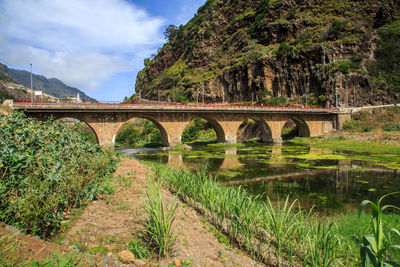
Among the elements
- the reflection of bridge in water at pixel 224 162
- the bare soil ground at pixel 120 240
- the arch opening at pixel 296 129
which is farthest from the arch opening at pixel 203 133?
the bare soil ground at pixel 120 240

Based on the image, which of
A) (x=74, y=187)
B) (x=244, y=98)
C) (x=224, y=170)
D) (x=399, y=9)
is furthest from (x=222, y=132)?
(x=399, y=9)

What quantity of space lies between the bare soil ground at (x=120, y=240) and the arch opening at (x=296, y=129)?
36551 mm

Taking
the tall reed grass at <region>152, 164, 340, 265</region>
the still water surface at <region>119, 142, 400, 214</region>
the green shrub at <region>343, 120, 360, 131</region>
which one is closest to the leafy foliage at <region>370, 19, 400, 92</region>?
the green shrub at <region>343, 120, 360, 131</region>

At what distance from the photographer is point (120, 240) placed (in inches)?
157

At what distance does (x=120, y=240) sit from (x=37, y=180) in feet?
6.76

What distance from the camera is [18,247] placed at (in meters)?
2.65

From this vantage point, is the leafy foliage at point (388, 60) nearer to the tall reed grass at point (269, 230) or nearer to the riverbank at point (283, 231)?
the riverbank at point (283, 231)

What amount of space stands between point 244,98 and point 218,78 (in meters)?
8.30

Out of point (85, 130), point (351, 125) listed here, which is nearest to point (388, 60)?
point (351, 125)

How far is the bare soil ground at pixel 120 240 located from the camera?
2943 mm

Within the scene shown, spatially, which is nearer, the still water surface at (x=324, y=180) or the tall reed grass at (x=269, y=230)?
the tall reed grass at (x=269, y=230)

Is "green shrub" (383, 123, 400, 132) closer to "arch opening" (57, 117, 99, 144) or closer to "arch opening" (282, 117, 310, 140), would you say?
"arch opening" (282, 117, 310, 140)

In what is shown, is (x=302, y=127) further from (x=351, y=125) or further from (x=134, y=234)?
(x=134, y=234)

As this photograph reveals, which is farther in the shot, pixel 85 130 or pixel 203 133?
pixel 203 133
